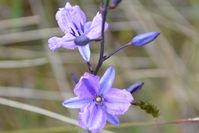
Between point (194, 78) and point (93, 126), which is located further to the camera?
point (194, 78)

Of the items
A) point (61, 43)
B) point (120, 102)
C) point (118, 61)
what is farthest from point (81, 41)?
point (118, 61)

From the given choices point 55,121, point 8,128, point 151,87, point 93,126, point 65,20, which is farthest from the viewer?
point 151,87

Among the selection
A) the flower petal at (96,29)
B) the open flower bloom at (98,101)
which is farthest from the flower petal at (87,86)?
the flower petal at (96,29)

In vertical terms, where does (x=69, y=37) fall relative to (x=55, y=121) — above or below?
above

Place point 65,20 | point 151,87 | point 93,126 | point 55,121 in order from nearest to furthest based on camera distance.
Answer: point 93,126 < point 65,20 < point 55,121 < point 151,87

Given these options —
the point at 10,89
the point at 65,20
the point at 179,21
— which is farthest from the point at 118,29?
the point at 65,20

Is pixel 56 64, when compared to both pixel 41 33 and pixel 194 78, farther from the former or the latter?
pixel 194 78

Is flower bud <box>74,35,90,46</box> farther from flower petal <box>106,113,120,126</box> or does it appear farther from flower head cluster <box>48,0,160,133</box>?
flower petal <box>106,113,120,126</box>

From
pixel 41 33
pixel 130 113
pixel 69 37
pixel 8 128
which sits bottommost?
pixel 130 113

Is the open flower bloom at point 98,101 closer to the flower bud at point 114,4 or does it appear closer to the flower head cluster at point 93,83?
the flower head cluster at point 93,83
